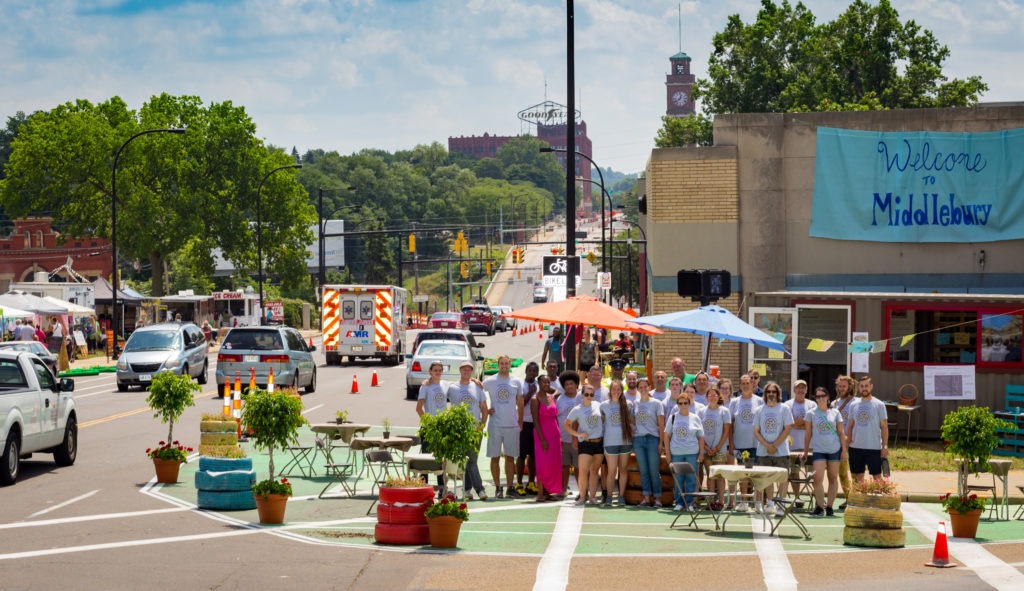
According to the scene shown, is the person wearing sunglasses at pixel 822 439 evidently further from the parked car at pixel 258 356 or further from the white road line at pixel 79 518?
the parked car at pixel 258 356

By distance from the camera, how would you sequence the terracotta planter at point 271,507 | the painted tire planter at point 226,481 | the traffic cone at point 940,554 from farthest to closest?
the painted tire planter at point 226,481 < the terracotta planter at point 271,507 < the traffic cone at point 940,554

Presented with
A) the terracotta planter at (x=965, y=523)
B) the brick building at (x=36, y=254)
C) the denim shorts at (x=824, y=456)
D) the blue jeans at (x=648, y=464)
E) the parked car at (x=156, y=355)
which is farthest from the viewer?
the brick building at (x=36, y=254)

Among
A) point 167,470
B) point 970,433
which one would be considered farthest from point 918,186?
point 167,470

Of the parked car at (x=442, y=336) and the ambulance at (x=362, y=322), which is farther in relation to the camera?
the ambulance at (x=362, y=322)

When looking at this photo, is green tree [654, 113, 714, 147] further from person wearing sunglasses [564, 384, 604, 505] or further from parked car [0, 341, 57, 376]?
person wearing sunglasses [564, 384, 604, 505]

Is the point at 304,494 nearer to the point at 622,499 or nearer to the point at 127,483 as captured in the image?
the point at 127,483

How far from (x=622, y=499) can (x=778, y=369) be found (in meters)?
9.35

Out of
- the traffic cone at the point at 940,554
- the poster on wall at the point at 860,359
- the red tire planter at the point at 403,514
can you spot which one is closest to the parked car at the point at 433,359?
the poster on wall at the point at 860,359

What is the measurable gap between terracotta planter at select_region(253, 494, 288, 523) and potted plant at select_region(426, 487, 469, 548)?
7.18ft

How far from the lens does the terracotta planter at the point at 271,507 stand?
1519 cm

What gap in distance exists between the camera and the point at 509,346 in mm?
67438

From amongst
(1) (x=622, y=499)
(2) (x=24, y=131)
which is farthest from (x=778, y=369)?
(2) (x=24, y=131)

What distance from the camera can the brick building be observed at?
95500 millimetres

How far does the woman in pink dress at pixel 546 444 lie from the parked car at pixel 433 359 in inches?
593
